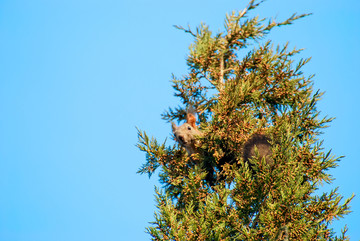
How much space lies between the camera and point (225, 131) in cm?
846

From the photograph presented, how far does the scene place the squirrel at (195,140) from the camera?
8.34 meters

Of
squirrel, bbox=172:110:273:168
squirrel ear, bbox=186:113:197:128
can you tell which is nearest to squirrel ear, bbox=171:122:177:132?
squirrel, bbox=172:110:273:168

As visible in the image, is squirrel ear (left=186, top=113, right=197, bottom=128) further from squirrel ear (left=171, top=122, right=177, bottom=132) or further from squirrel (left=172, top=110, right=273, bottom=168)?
squirrel ear (left=171, top=122, right=177, bottom=132)

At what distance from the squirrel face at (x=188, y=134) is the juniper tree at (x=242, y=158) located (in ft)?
0.71

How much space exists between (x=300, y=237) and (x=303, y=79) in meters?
3.46

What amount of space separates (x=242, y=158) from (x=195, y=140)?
4.26ft

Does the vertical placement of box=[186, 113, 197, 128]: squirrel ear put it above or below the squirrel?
above

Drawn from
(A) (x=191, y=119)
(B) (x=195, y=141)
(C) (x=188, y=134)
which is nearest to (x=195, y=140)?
(B) (x=195, y=141)

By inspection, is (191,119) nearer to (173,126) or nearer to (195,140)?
(173,126)

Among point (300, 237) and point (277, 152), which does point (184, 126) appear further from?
point (300, 237)

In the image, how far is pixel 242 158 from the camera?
8250mm

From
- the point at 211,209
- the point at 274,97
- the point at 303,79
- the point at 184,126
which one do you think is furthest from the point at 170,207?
the point at 303,79

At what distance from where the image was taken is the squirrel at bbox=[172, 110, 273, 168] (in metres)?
8.34

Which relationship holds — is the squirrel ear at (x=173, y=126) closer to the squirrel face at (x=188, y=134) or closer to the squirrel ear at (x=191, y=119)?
the squirrel face at (x=188, y=134)
